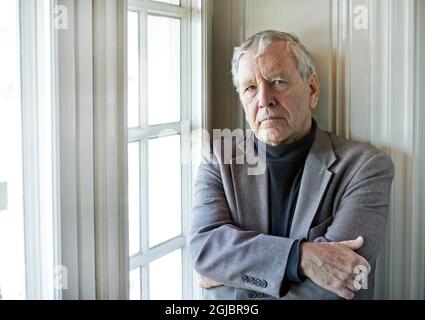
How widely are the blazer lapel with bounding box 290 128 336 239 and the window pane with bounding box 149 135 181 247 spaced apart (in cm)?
28

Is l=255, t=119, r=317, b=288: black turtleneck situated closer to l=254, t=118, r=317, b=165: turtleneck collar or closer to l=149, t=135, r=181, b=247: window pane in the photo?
l=254, t=118, r=317, b=165: turtleneck collar

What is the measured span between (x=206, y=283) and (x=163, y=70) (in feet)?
1.60

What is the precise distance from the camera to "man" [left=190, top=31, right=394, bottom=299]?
92 cm

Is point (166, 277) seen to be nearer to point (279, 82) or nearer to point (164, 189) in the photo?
point (164, 189)

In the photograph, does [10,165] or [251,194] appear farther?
[251,194]

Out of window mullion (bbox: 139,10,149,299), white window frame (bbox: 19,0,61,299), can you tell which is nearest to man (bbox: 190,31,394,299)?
window mullion (bbox: 139,10,149,299)

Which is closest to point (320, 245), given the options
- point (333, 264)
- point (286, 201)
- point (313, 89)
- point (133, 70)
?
point (333, 264)

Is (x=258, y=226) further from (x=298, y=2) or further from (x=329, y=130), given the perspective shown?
(x=298, y=2)

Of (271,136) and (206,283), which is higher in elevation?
(271,136)

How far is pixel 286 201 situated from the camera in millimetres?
1048

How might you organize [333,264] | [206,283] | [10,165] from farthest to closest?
[206,283] → [333,264] → [10,165]

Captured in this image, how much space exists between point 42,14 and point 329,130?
684 millimetres

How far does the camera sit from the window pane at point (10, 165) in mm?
779

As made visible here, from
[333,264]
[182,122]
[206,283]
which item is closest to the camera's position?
[333,264]
